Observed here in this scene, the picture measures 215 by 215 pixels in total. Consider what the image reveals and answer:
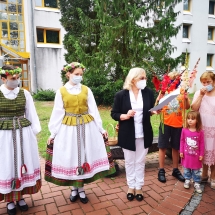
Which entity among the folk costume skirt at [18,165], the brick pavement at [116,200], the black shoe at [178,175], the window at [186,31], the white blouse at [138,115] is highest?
the window at [186,31]

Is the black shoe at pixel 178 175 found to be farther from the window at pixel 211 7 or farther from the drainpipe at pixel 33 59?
the window at pixel 211 7

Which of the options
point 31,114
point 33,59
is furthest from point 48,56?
point 31,114

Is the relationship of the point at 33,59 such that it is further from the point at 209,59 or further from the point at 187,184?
the point at 209,59

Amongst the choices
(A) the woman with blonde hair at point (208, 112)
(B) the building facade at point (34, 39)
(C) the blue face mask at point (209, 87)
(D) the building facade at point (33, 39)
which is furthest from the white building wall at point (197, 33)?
(C) the blue face mask at point (209, 87)

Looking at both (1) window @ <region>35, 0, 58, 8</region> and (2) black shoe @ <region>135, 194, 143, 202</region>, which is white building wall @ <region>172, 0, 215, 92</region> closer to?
(1) window @ <region>35, 0, 58, 8</region>

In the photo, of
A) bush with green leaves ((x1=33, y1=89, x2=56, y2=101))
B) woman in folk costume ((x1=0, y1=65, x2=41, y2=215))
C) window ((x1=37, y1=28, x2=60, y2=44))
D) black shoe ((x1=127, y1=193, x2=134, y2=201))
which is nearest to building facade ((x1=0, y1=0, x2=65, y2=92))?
window ((x1=37, y1=28, x2=60, y2=44))

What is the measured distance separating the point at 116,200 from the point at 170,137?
1386mm

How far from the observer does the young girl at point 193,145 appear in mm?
3424

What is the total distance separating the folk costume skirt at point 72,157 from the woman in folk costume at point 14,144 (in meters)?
0.27

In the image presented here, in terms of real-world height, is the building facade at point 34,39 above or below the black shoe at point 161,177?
above

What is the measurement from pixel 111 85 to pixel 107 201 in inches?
348

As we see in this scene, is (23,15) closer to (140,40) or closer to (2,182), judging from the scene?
(140,40)

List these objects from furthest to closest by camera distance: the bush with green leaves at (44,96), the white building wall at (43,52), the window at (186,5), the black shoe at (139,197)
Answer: the window at (186,5) → the white building wall at (43,52) → the bush with green leaves at (44,96) → the black shoe at (139,197)

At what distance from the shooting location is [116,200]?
10.9ft
